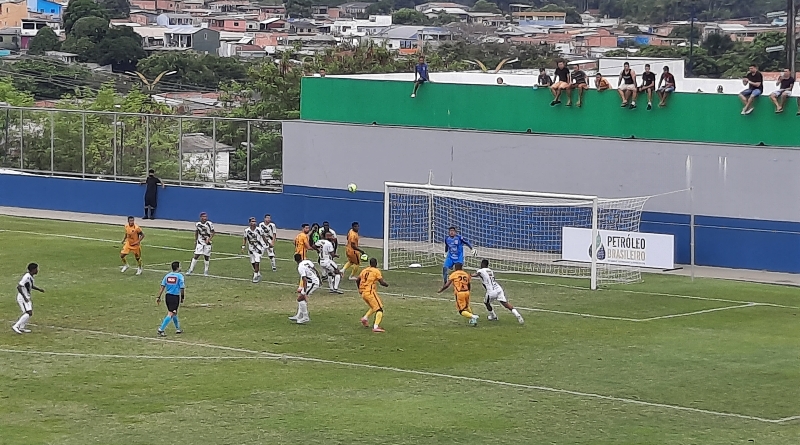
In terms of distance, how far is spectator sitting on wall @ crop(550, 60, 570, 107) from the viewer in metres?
41.8

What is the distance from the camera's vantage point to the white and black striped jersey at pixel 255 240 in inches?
1404

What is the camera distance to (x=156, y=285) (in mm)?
34969

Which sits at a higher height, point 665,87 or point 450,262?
point 665,87

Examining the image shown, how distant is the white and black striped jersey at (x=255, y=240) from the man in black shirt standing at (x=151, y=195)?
14.9 metres

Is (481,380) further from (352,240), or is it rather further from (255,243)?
(255,243)

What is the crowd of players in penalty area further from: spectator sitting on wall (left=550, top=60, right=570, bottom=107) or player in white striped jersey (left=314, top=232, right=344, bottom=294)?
spectator sitting on wall (left=550, top=60, right=570, bottom=107)

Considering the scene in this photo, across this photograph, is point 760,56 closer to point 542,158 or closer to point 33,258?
point 542,158

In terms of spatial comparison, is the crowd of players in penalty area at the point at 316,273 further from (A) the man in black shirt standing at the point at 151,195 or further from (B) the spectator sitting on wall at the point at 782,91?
(B) the spectator sitting on wall at the point at 782,91

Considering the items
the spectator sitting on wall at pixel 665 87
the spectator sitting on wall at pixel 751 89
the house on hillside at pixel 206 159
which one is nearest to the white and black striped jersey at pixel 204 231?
the house on hillside at pixel 206 159

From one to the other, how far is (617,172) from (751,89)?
476 cm

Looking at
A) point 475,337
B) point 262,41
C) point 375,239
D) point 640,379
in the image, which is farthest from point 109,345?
point 262,41

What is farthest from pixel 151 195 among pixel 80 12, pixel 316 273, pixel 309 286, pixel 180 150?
pixel 80 12

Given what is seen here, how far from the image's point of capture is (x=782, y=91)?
38.1 metres

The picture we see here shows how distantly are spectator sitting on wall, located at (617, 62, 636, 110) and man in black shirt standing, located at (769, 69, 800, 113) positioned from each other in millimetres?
3996
